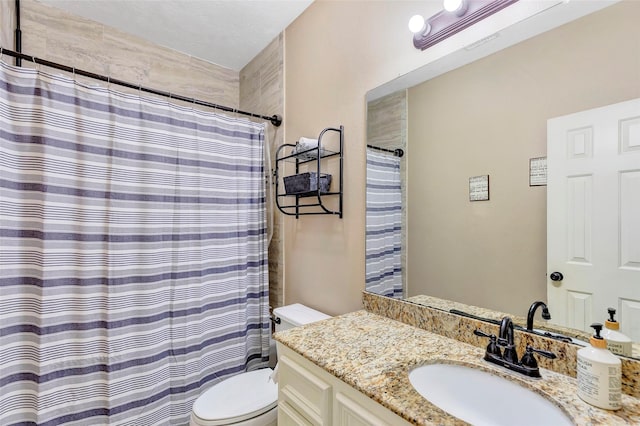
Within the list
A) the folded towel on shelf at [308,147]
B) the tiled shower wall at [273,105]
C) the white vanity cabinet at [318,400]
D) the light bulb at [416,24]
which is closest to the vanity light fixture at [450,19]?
the light bulb at [416,24]

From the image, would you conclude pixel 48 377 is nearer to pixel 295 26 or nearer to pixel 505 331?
pixel 505 331

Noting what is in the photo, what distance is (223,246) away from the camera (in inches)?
72.3

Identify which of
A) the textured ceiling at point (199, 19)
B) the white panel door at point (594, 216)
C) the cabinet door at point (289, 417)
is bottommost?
the cabinet door at point (289, 417)

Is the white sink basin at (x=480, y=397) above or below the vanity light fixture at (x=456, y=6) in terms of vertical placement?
below

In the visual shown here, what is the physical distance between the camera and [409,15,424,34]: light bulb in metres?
1.20

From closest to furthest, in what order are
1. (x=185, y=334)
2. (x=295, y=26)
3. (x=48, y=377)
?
(x=48, y=377), (x=185, y=334), (x=295, y=26)

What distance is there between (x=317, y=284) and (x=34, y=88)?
1.60 metres

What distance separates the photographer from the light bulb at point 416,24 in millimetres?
1196

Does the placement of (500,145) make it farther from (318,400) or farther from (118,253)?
(118,253)

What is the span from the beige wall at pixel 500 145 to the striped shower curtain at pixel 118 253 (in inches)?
44.3

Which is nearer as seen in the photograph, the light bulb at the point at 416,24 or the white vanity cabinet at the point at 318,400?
the white vanity cabinet at the point at 318,400

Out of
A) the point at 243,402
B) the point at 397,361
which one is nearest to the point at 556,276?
the point at 397,361

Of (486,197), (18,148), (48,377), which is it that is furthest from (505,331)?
(18,148)

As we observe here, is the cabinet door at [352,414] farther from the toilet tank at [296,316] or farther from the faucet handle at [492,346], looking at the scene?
the toilet tank at [296,316]
